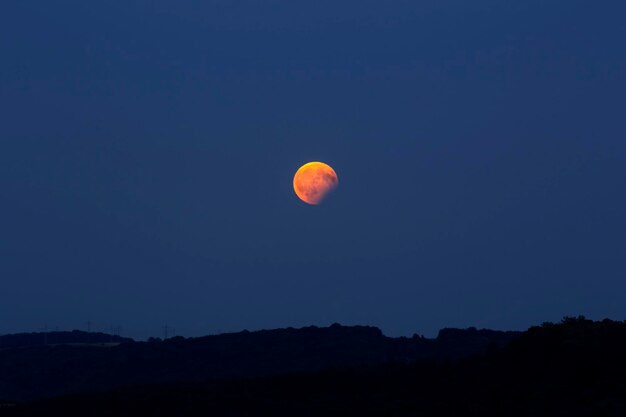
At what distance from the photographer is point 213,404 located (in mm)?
49469

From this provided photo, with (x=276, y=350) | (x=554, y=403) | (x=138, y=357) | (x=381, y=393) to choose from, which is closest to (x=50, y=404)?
(x=381, y=393)

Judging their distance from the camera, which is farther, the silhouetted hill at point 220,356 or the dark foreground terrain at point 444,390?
the silhouetted hill at point 220,356

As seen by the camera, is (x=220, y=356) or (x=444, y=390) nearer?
(x=444, y=390)

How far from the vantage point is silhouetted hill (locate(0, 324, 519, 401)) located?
12800 cm

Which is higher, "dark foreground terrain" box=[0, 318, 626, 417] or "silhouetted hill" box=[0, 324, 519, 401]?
"silhouetted hill" box=[0, 324, 519, 401]

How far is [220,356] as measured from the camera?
138 m

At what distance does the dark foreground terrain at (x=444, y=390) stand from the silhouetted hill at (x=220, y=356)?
68.1 m

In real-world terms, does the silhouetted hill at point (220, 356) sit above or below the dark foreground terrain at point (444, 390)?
above

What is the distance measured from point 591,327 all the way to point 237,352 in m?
92.8

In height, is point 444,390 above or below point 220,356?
below

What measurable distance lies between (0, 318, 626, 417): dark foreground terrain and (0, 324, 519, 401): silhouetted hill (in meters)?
68.1

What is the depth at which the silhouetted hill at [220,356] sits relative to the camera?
128000 mm

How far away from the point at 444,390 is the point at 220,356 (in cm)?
9317

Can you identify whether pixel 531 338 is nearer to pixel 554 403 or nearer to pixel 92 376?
pixel 554 403
